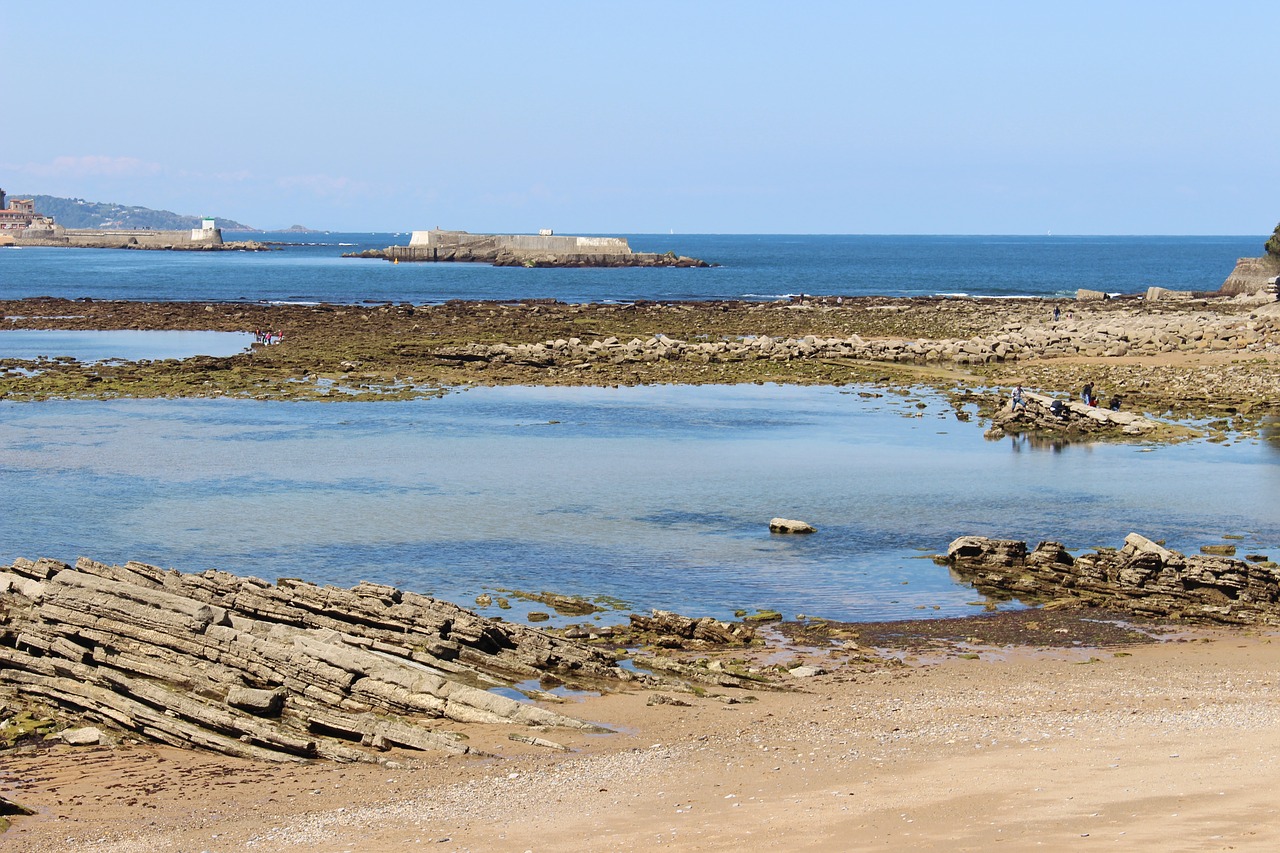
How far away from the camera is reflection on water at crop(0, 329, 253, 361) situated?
178ft

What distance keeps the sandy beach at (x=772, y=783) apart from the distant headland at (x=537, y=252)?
140168 mm

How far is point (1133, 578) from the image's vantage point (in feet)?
63.9

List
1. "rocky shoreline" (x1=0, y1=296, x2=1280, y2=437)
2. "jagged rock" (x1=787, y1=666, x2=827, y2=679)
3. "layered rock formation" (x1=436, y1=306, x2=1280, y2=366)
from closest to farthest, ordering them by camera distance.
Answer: "jagged rock" (x1=787, y1=666, x2=827, y2=679) < "rocky shoreline" (x1=0, y1=296, x2=1280, y2=437) < "layered rock formation" (x1=436, y1=306, x2=1280, y2=366)

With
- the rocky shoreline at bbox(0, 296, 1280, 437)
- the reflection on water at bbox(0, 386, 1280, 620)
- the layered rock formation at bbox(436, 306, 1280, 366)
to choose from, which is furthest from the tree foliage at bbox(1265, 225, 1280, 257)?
the reflection on water at bbox(0, 386, 1280, 620)

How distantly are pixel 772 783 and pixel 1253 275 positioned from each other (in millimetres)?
86484

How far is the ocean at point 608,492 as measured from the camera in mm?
21000

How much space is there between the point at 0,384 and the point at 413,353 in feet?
53.3

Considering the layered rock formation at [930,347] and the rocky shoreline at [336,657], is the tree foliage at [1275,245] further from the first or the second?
the rocky shoreline at [336,657]

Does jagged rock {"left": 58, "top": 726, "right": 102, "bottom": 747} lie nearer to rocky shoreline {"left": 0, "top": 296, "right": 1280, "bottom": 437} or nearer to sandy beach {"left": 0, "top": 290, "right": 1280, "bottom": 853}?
sandy beach {"left": 0, "top": 290, "right": 1280, "bottom": 853}

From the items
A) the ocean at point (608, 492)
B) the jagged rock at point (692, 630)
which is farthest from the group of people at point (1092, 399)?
the jagged rock at point (692, 630)

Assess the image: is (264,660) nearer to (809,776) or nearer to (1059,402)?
(809,776)

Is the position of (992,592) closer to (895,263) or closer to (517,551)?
(517,551)

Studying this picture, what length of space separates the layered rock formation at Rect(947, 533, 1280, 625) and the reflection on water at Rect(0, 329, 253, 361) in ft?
132

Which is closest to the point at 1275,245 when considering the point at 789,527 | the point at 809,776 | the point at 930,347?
the point at 930,347
